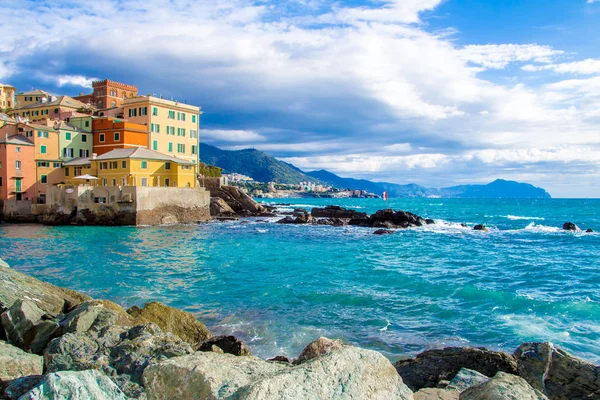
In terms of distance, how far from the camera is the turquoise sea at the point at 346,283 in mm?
13234

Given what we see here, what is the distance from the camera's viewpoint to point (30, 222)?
160 feet

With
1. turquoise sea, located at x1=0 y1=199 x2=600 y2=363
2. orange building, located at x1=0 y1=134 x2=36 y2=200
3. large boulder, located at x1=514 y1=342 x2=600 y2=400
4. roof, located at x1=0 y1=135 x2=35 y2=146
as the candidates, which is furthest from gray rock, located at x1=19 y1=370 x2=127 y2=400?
roof, located at x1=0 y1=135 x2=35 y2=146

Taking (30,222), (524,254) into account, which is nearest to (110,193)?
(30,222)

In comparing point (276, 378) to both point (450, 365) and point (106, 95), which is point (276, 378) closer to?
point (450, 365)

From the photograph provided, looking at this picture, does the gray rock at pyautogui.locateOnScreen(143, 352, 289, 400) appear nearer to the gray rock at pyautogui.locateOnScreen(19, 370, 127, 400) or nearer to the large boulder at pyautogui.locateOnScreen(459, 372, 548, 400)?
the gray rock at pyautogui.locateOnScreen(19, 370, 127, 400)

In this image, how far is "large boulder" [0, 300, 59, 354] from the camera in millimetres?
8125

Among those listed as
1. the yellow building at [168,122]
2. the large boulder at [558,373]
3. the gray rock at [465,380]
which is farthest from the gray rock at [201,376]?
the yellow building at [168,122]

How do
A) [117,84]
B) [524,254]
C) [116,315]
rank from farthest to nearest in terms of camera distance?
1. [117,84]
2. [524,254]
3. [116,315]

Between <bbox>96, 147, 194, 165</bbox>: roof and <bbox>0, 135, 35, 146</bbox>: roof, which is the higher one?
<bbox>0, 135, 35, 146</bbox>: roof

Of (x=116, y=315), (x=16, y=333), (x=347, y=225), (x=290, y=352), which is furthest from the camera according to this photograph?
(x=347, y=225)

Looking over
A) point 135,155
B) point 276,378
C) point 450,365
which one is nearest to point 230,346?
point 450,365

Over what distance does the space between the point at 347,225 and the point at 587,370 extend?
46590 millimetres

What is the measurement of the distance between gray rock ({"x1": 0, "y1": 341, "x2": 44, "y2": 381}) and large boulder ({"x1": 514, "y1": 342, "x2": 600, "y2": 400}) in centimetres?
772

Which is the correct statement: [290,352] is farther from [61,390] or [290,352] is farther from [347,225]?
[347,225]
